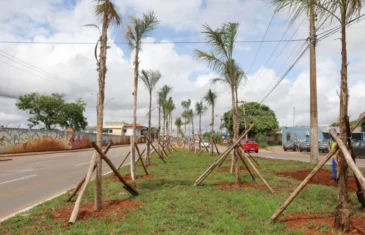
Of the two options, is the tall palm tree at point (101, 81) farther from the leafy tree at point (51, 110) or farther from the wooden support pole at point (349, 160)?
the leafy tree at point (51, 110)

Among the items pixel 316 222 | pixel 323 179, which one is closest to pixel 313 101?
pixel 323 179

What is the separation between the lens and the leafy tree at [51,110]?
56.9 m

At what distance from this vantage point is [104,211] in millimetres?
6410

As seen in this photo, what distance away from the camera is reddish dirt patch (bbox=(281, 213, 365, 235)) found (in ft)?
16.6

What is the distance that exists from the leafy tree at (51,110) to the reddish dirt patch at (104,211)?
55.4m

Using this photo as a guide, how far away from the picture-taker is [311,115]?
665 inches

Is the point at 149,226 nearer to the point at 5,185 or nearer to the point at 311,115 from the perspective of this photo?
the point at 5,185

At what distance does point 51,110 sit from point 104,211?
5718 cm

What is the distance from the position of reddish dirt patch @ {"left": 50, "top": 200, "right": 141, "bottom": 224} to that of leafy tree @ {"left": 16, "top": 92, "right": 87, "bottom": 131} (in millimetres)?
55446

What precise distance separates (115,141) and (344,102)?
65578 mm

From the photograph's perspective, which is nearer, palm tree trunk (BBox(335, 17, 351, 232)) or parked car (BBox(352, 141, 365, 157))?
palm tree trunk (BBox(335, 17, 351, 232))

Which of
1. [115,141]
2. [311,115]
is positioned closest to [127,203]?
[311,115]

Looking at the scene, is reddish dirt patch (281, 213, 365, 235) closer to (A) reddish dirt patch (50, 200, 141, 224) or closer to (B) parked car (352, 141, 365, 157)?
(A) reddish dirt patch (50, 200, 141, 224)

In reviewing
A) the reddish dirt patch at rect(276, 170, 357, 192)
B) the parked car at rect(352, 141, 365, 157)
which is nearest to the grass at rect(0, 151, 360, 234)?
the reddish dirt patch at rect(276, 170, 357, 192)
